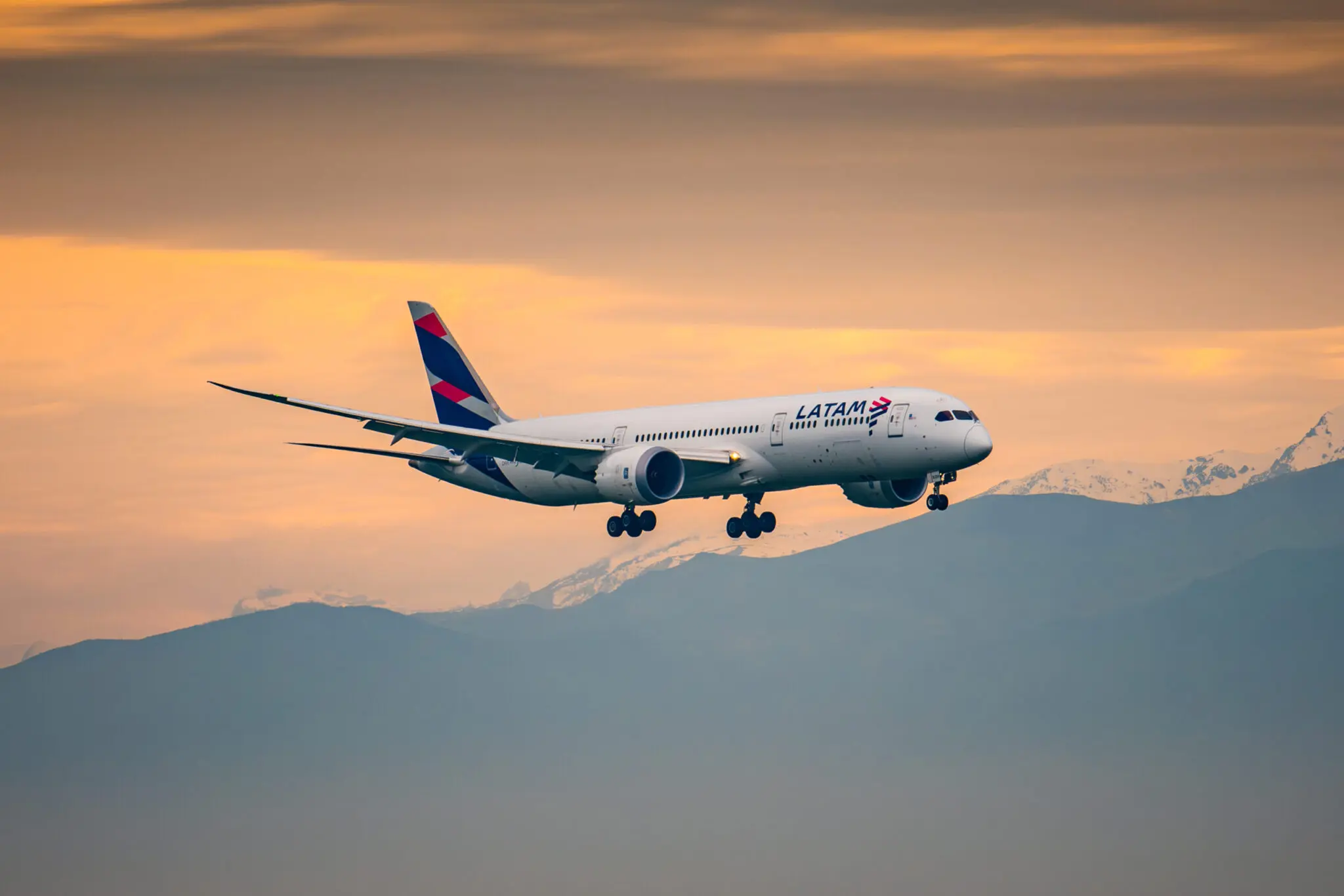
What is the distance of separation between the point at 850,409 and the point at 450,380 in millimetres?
→ 34679

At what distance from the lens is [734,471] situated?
9162cm

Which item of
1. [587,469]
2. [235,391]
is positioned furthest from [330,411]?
[587,469]

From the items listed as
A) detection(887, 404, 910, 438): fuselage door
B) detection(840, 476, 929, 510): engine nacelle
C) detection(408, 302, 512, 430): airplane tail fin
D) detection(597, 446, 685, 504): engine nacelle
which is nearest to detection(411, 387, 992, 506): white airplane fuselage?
detection(887, 404, 910, 438): fuselage door

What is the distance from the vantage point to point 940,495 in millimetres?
87938

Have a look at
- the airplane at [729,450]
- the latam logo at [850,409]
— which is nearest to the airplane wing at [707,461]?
the airplane at [729,450]

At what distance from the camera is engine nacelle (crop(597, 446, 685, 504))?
90.6 meters

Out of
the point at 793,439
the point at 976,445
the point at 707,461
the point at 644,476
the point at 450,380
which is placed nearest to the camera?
the point at 976,445

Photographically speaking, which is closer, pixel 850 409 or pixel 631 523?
pixel 850 409

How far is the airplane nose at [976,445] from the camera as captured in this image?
84.3m

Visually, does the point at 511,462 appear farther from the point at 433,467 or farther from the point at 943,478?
the point at 943,478

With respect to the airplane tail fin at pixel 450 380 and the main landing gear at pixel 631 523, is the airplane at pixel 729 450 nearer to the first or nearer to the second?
the main landing gear at pixel 631 523

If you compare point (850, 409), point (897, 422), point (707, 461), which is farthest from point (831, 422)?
point (707, 461)

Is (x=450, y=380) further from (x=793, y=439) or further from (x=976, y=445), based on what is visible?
(x=976, y=445)

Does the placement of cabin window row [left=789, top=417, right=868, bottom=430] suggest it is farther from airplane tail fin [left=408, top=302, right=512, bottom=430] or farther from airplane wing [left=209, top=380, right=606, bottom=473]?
airplane tail fin [left=408, top=302, right=512, bottom=430]
